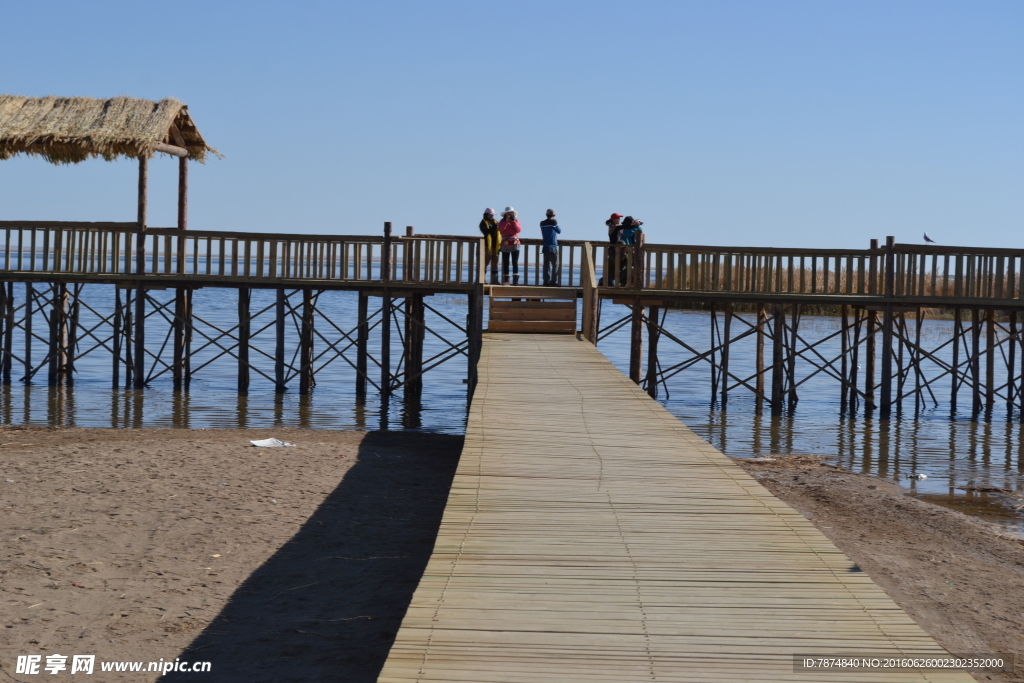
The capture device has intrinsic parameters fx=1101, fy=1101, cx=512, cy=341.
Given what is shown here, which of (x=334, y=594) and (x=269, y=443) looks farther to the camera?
(x=269, y=443)

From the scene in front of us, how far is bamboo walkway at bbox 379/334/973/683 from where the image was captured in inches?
160

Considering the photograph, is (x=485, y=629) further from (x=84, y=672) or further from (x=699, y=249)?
(x=699, y=249)

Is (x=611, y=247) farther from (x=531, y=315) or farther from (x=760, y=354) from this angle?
(x=760, y=354)

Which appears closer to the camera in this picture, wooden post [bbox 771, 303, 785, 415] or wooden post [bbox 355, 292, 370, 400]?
wooden post [bbox 771, 303, 785, 415]

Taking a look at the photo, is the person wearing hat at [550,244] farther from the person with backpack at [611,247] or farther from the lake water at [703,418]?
the lake water at [703,418]

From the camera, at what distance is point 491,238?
19.1 metres

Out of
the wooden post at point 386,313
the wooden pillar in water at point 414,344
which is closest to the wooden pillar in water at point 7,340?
the wooden post at point 386,313

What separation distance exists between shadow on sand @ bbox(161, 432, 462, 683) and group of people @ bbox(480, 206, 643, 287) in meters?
8.13

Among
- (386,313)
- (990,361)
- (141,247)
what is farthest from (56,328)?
(990,361)

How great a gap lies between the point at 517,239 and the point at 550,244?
59 centimetres

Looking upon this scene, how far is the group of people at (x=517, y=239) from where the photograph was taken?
19094 mm

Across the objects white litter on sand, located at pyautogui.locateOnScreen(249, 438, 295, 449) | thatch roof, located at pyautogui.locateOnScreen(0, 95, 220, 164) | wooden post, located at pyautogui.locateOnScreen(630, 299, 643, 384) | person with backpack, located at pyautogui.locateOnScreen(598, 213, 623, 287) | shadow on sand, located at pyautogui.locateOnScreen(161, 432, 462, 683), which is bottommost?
shadow on sand, located at pyautogui.locateOnScreen(161, 432, 462, 683)

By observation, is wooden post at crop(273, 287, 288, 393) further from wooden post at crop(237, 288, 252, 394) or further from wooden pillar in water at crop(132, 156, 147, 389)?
wooden pillar in water at crop(132, 156, 147, 389)

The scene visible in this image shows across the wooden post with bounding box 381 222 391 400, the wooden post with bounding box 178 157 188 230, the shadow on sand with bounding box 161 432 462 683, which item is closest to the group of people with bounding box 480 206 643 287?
the wooden post with bounding box 381 222 391 400
